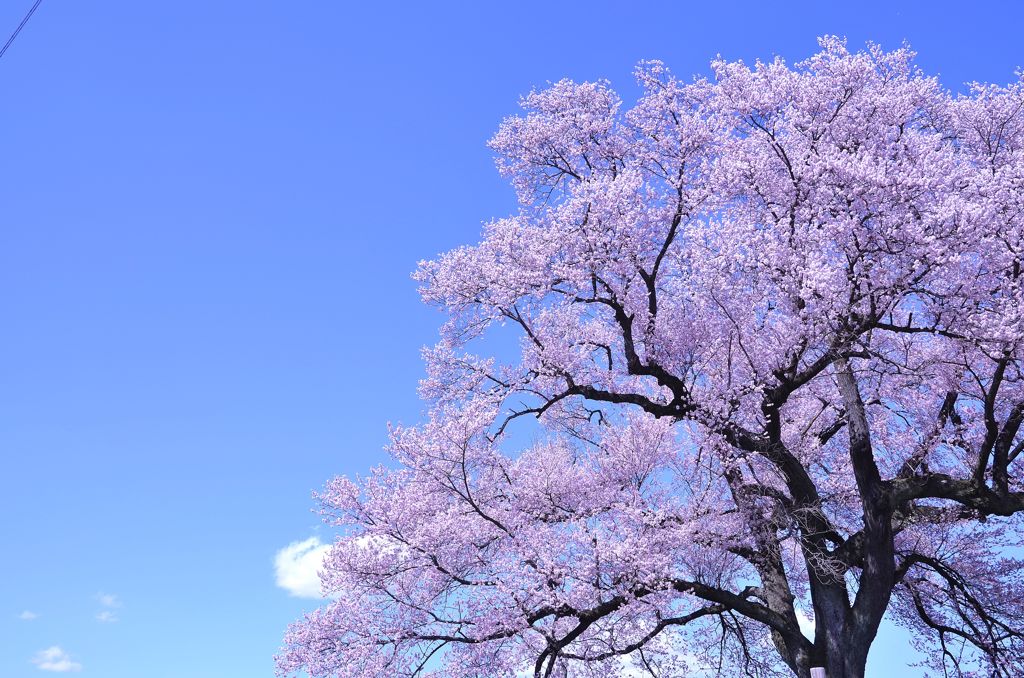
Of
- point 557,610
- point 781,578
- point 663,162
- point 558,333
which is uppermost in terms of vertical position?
point 663,162

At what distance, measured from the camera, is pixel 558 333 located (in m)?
14.9

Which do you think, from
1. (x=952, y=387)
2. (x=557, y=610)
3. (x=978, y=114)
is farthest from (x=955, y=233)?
(x=557, y=610)

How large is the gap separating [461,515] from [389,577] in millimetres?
1409

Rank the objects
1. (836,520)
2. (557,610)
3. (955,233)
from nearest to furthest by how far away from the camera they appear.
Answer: (955,233) < (557,610) < (836,520)

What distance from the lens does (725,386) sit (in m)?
14.0

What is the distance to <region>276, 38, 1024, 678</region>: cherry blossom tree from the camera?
1242 cm

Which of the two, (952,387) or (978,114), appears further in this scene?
(978,114)

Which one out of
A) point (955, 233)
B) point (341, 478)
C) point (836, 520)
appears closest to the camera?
point (955, 233)

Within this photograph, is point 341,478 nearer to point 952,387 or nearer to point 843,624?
point 843,624

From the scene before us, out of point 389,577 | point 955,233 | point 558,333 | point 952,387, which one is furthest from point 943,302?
point 389,577

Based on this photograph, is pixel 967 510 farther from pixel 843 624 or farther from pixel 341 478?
pixel 341 478

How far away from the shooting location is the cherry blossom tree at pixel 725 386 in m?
12.4

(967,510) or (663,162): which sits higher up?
(663,162)

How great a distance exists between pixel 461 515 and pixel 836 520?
6.36 metres
